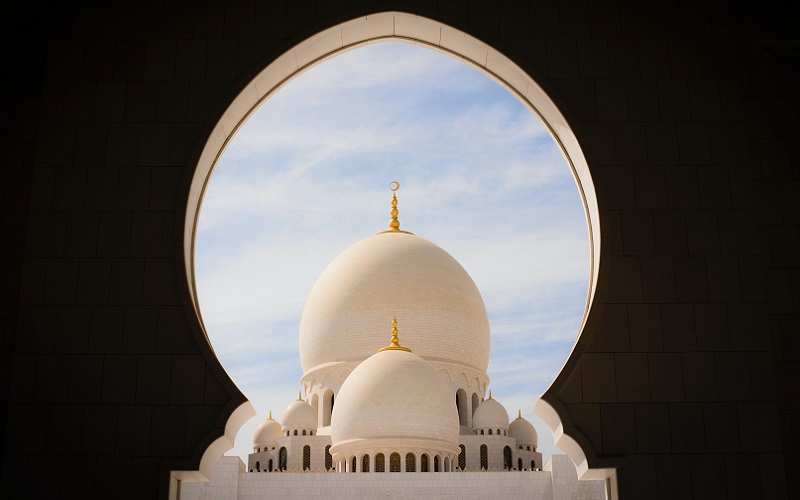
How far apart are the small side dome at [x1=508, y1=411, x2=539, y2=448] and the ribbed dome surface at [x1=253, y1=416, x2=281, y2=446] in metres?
7.77

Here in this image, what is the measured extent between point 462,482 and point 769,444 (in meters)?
17.8

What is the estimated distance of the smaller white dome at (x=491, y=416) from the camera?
28.6 m

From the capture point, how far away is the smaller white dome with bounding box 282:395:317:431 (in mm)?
29203

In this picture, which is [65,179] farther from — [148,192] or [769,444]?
[769,444]

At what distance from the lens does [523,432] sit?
29.8 metres

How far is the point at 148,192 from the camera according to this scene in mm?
5449

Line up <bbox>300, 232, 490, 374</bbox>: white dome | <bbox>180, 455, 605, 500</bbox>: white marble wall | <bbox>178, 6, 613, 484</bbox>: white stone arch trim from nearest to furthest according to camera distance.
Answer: <bbox>178, 6, 613, 484</bbox>: white stone arch trim → <bbox>180, 455, 605, 500</bbox>: white marble wall → <bbox>300, 232, 490, 374</bbox>: white dome

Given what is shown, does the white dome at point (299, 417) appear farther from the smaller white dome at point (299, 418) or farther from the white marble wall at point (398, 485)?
the white marble wall at point (398, 485)

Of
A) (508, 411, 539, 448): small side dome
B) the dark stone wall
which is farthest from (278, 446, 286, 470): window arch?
the dark stone wall

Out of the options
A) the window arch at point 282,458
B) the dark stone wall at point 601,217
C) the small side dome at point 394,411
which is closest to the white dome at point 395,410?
the small side dome at point 394,411

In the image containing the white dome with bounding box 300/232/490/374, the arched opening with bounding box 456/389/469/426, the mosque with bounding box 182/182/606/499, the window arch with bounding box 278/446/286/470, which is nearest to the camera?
the mosque with bounding box 182/182/606/499

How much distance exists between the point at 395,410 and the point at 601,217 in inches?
704

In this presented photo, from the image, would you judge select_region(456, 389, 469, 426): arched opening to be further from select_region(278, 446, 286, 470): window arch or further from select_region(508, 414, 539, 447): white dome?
select_region(278, 446, 286, 470): window arch

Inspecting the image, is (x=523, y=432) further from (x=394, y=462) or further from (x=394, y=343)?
(x=394, y=462)
